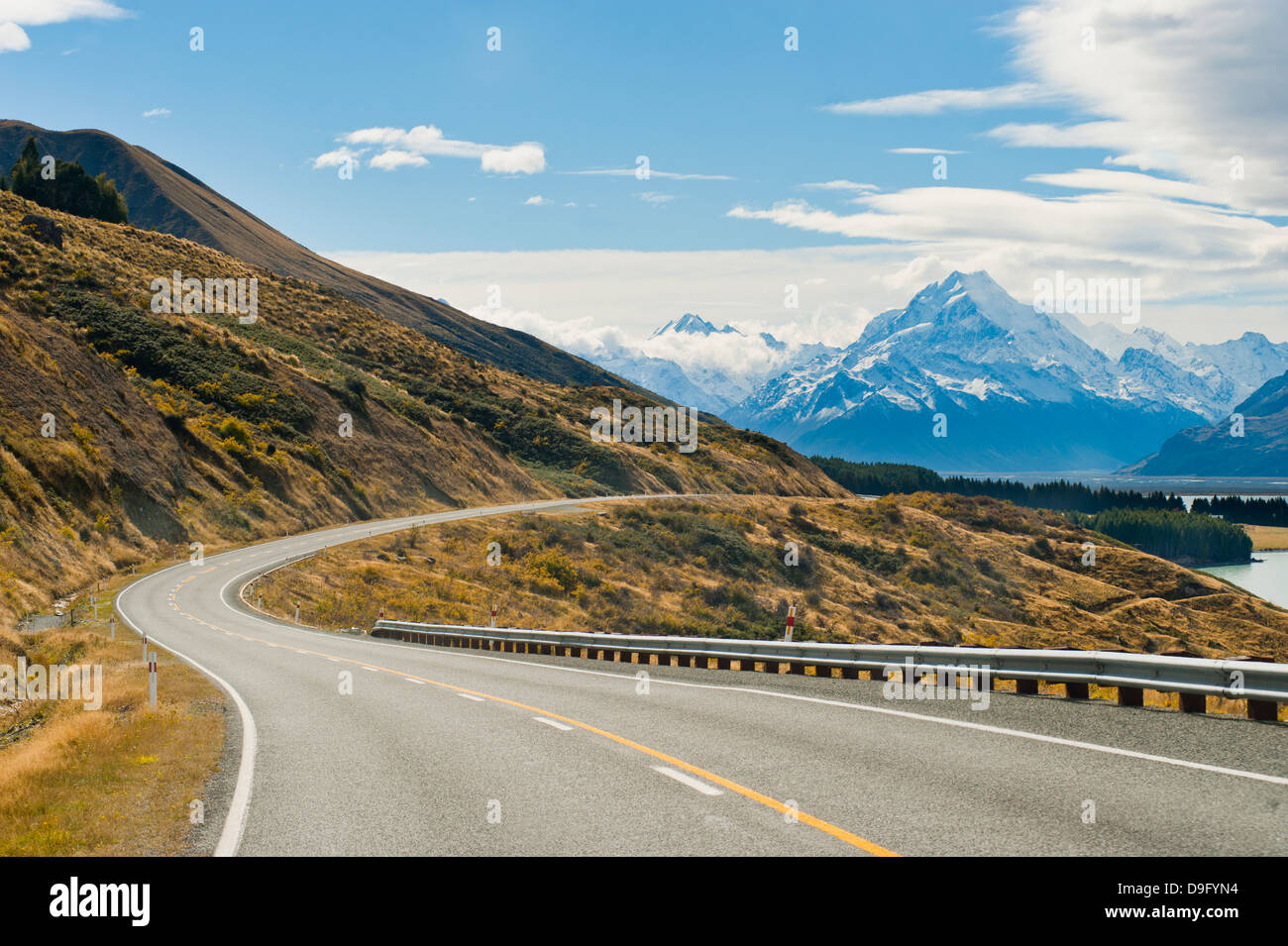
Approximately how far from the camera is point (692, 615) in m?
48.2

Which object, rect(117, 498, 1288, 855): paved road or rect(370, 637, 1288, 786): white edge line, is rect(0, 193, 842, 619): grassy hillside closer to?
rect(117, 498, 1288, 855): paved road

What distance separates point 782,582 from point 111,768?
162ft

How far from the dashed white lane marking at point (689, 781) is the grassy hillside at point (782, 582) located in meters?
31.1

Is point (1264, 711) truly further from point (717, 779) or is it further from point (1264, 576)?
point (1264, 576)

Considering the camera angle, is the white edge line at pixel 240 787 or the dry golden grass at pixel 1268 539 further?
the dry golden grass at pixel 1268 539

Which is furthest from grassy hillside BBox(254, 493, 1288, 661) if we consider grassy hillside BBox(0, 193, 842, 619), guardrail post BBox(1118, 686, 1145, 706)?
guardrail post BBox(1118, 686, 1145, 706)

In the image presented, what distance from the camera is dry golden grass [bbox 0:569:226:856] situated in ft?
24.4

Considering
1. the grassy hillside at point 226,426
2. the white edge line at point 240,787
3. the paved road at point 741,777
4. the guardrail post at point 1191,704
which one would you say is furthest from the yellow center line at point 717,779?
the grassy hillside at point 226,426

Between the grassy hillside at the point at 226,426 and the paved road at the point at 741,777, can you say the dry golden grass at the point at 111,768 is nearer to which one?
the paved road at the point at 741,777

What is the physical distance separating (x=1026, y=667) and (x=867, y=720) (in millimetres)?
2337

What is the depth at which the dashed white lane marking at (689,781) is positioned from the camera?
25.8ft
